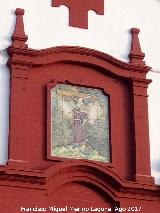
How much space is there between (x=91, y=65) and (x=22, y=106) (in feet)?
5.60

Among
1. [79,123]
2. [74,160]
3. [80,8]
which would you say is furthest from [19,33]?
[74,160]

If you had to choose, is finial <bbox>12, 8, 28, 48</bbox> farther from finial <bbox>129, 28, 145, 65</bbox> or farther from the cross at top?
finial <bbox>129, 28, 145, 65</bbox>

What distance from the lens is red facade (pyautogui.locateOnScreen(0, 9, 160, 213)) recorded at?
43.4 ft

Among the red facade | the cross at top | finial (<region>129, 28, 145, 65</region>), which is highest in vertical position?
the cross at top

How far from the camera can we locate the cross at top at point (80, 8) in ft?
48.9

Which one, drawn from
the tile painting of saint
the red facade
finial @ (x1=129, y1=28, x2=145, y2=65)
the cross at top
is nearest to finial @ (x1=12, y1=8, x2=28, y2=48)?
the red facade

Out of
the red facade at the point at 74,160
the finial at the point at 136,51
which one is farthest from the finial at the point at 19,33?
the finial at the point at 136,51

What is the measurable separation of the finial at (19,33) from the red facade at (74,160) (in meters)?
0.02

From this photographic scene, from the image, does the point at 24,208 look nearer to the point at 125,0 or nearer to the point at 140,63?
the point at 140,63

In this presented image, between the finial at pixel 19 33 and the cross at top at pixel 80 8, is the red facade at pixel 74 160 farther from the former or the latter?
the cross at top at pixel 80 8

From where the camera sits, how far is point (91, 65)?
14617 mm

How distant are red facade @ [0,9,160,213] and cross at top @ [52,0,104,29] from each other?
2.31 ft

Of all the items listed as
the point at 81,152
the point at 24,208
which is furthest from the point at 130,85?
the point at 24,208

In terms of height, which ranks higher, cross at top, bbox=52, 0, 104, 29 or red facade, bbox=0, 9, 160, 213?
cross at top, bbox=52, 0, 104, 29
